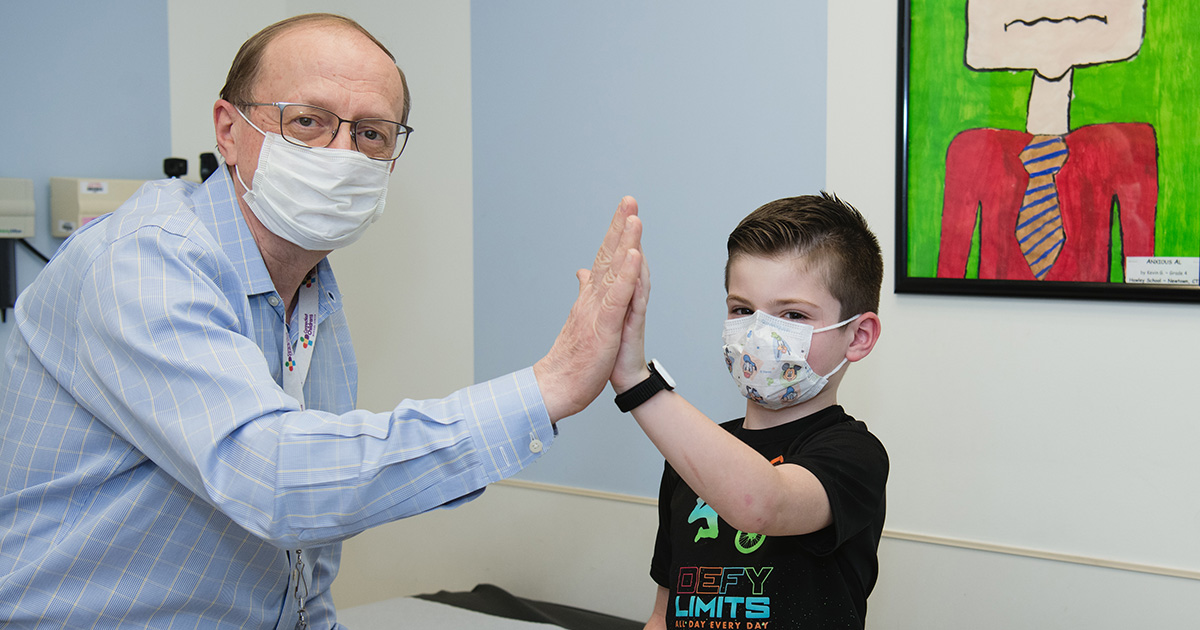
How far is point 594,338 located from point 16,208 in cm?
218

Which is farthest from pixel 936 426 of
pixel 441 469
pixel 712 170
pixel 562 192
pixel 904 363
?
pixel 441 469

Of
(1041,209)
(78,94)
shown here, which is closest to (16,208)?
(78,94)

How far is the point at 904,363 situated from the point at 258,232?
5.15 ft

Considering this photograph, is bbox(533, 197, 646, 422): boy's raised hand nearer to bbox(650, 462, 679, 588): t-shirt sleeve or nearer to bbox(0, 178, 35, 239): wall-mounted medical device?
bbox(650, 462, 679, 588): t-shirt sleeve

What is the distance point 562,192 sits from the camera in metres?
2.71

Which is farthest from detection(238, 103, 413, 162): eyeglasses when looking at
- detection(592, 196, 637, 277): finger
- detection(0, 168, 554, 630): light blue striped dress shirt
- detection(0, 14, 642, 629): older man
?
detection(592, 196, 637, 277): finger

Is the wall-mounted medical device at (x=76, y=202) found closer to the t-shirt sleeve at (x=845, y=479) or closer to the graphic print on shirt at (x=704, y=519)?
the graphic print on shirt at (x=704, y=519)

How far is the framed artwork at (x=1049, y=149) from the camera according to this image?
6.37 feet

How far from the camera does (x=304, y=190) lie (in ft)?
4.68

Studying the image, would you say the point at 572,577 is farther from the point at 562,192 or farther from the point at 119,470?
the point at 119,470

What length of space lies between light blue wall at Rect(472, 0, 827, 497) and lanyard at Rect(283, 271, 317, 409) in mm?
1155

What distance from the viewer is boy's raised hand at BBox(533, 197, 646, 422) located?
111 cm

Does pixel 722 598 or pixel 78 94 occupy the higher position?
pixel 78 94

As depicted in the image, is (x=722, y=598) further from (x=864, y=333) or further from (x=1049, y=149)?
(x=1049, y=149)
